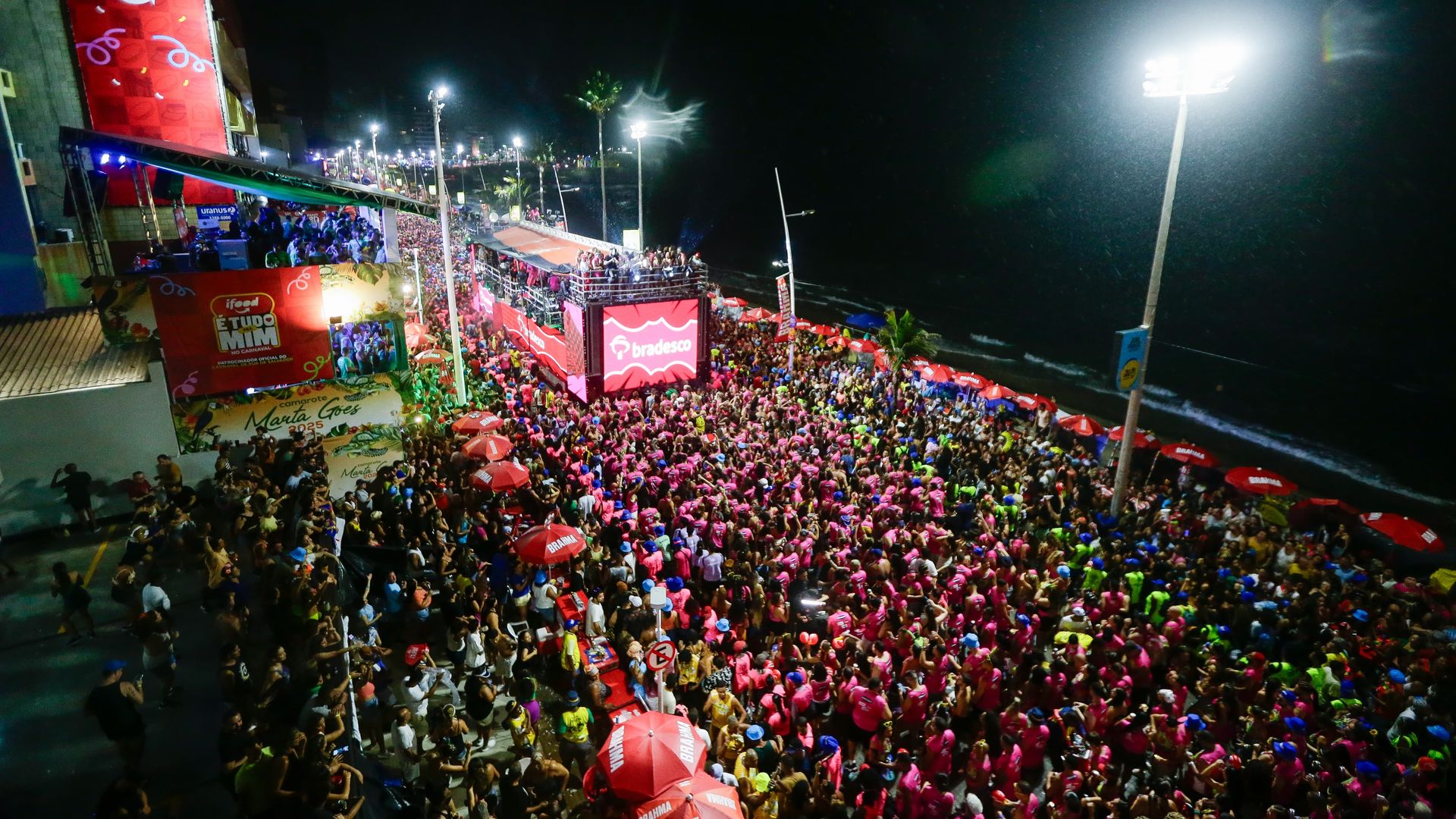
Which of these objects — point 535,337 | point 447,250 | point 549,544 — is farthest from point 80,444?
point 535,337

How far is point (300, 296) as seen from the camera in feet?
42.6

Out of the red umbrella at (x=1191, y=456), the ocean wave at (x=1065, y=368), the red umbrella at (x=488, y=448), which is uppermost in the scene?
the red umbrella at (x=488, y=448)

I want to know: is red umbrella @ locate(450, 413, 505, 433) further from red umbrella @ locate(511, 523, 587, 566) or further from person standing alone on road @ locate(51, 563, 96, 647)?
person standing alone on road @ locate(51, 563, 96, 647)

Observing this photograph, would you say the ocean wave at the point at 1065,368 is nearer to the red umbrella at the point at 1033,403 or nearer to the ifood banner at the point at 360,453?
the red umbrella at the point at 1033,403

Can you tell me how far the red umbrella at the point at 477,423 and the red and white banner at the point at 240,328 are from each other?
9.04ft

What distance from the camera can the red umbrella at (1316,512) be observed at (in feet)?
51.3

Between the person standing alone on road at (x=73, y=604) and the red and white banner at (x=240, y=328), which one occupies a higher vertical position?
the red and white banner at (x=240, y=328)

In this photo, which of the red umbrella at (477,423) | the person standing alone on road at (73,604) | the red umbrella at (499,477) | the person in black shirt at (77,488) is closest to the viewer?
the person standing alone on road at (73,604)

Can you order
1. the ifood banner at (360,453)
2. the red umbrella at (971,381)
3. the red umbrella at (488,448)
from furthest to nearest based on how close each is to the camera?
1. the red umbrella at (971,381)
2. the ifood banner at (360,453)
3. the red umbrella at (488,448)

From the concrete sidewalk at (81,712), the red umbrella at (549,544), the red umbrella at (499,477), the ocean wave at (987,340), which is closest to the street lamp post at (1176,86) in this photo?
the red umbrella at (549,544)

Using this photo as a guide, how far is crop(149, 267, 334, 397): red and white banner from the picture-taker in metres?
12.1

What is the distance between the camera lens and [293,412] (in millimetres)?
13727

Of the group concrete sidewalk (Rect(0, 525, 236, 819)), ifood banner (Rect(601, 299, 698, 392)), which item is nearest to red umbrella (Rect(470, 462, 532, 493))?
concrete sidewalk (Rect(0, 525, 236, 819))

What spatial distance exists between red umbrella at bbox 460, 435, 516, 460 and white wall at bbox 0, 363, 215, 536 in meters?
4.61
